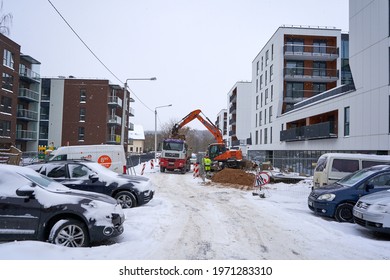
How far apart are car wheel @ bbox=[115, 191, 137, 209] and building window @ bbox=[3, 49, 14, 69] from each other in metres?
34.1

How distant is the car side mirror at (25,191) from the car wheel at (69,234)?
707 millimetres

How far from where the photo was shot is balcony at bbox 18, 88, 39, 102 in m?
43.8

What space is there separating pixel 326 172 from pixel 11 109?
125ft

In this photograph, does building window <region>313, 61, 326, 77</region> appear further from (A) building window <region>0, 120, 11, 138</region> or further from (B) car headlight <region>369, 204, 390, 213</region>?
(A) building window <region>0, 120, 11, 138</region>

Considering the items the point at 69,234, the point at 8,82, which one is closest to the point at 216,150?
the point at 69,234

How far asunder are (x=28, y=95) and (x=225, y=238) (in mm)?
45948

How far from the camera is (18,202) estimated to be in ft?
18.6

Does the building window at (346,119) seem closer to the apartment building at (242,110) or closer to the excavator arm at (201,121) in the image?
the excavator arm at (201,121)

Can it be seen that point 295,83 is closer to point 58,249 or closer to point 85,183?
point 85,183

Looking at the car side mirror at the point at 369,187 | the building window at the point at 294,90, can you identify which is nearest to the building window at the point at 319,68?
the building window at the point at 294,90

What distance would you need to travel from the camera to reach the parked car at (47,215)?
5.65m

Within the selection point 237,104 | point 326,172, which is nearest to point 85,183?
point 326,172

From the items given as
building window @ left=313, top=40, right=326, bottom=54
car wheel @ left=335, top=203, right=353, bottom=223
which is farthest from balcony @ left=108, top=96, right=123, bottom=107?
car wheel @ left=335, top=203, right=353, bottom=223
